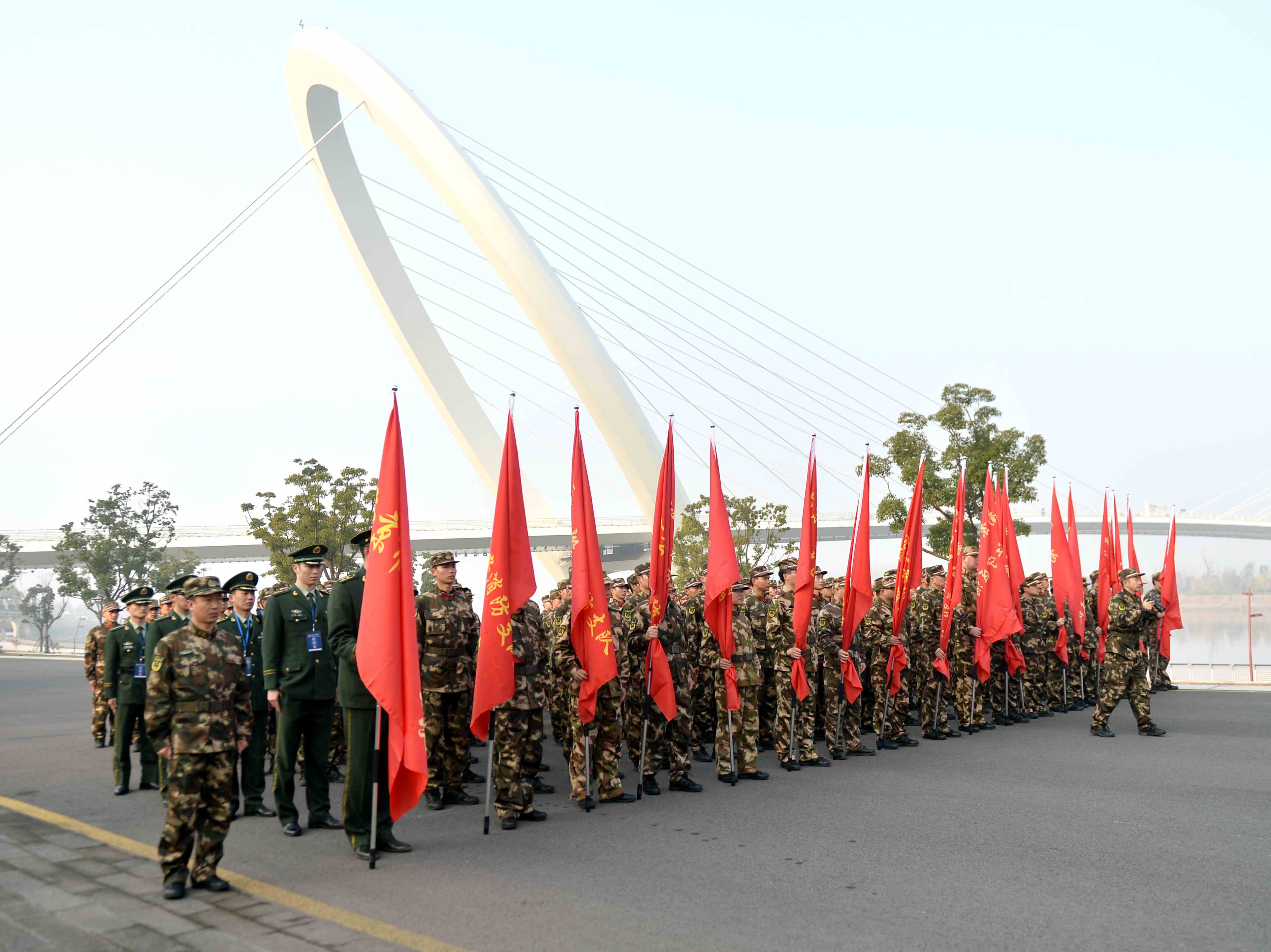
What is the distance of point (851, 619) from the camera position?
8859mm

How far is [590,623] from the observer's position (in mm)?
6895

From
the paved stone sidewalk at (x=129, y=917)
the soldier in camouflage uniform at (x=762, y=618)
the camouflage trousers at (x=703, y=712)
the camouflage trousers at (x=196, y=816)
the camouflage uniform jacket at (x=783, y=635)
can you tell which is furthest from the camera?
Answer: the camouflage trousers at (x=703, y=712)

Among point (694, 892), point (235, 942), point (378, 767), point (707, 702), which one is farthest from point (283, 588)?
point (707, 702)

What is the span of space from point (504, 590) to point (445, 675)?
2.89 ft

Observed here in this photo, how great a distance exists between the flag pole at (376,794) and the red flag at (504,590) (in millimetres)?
725

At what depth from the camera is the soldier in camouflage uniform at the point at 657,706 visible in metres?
7.25

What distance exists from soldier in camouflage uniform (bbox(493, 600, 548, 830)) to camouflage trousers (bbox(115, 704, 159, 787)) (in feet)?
9.72

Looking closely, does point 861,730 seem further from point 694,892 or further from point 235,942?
point 235,942

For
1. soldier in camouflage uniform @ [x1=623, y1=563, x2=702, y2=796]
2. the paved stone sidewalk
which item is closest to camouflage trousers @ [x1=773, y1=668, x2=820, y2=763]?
soldier in camouflage uniform @ [x1=623, y1=563, x2=702, y2=796]

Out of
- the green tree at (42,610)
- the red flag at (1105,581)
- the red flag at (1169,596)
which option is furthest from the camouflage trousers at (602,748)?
the green tree at (42,610)

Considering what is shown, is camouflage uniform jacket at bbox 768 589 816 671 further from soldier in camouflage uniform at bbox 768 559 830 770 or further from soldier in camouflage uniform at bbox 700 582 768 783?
soldier in camouflage uniform at bbox 700 582 768 783

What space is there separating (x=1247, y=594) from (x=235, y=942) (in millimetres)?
16789

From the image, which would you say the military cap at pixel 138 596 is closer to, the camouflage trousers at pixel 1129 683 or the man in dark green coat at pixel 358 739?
the man in dark green coat at pixel 358 739

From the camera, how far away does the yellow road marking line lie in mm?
4016
